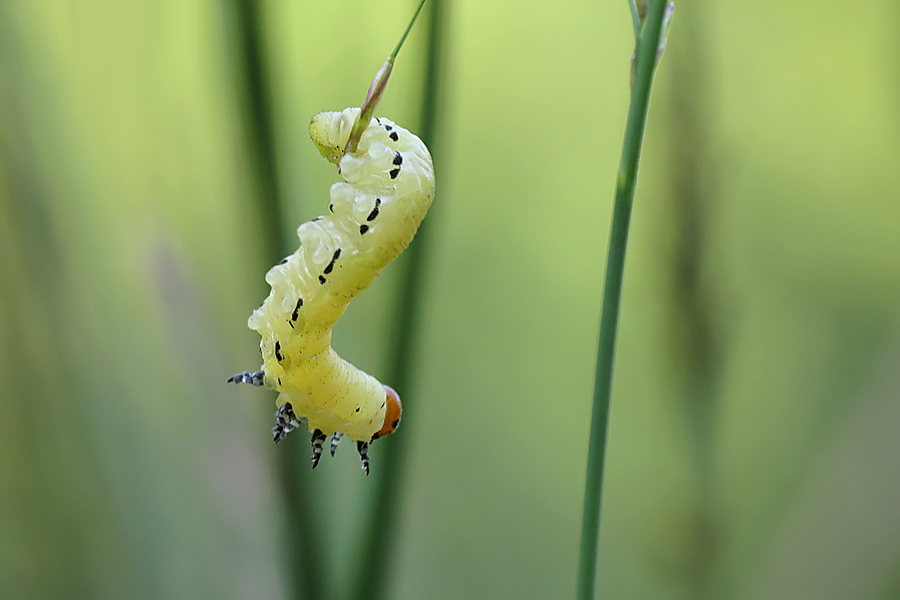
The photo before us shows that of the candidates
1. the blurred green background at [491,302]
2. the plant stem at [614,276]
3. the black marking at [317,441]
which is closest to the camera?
the plant stem at [614,276]

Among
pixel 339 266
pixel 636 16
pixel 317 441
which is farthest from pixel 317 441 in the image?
pixel 636 16

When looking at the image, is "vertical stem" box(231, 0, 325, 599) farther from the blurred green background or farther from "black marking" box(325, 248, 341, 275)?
"black marking" box(325, 248, 341, 275)

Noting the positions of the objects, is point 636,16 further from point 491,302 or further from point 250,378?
point 491,302

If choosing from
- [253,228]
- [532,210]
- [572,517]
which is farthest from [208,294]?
[572,517]

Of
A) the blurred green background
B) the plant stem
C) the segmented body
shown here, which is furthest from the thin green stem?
the blurred green background

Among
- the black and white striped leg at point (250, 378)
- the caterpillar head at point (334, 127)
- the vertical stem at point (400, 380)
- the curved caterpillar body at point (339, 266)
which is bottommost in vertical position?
the vertical stem at point (400, 380)

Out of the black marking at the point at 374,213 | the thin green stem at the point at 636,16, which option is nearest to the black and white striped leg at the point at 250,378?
the black marking at the point at 374,213

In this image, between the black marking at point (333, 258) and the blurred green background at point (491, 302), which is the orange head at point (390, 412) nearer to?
the black marking at point (333, 258)
